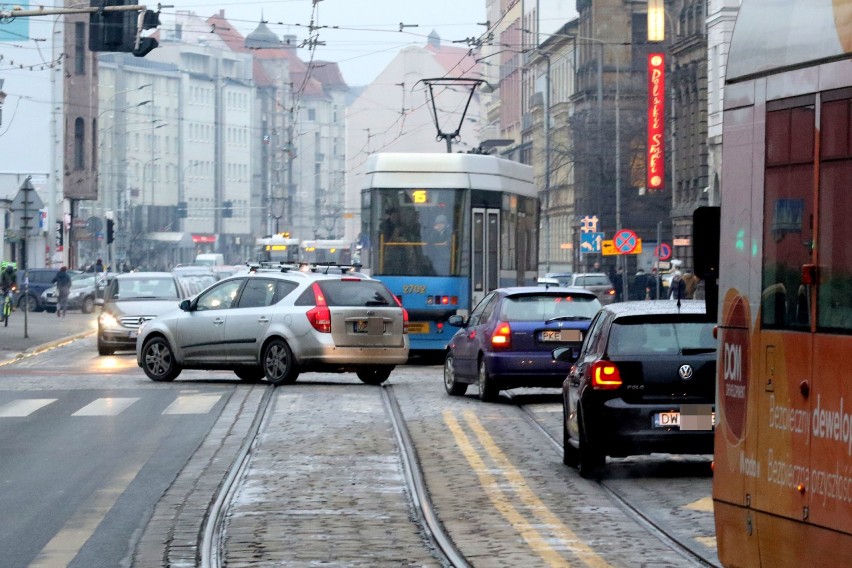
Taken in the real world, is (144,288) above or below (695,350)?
below

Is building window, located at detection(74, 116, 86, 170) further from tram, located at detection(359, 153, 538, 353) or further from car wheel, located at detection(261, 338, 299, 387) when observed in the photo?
car wheel, located at detection(261, 338, 299, 387)

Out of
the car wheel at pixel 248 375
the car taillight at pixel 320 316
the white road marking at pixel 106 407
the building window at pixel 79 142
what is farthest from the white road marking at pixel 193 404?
the building window at pixel 79 142

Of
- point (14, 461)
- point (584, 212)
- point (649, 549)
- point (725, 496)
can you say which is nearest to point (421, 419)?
point (14, 461)

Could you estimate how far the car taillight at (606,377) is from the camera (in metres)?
13.7

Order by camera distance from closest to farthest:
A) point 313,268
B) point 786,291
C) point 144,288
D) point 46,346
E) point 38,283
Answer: point 786,291
point 313,268
point 144,288
point 46,346
point 38,283

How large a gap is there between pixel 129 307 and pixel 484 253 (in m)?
7.82

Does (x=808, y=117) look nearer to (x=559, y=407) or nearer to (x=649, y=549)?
(x=649, y=549)

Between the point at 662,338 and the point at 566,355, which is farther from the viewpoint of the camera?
the point at 566,355

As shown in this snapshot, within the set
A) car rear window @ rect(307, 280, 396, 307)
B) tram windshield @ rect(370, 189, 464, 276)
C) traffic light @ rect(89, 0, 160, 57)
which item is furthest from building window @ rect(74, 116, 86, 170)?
car rear window @ rect(307, 280, 396, 307)

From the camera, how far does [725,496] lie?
7.78 metres

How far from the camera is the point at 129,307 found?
35281 millimetres

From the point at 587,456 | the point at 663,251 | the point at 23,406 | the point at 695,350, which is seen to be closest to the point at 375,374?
the point at 23,406

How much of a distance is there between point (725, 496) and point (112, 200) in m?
157

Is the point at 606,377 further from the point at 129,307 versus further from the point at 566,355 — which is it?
the point at 129,307
